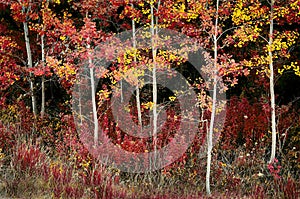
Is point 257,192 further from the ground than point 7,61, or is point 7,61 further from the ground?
point 7,61

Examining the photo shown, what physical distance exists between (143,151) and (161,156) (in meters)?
0.44

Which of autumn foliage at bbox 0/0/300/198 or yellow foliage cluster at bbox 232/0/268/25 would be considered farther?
yellow foliage cluster at bbox 232/0/268/25

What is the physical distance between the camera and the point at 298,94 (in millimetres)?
11656

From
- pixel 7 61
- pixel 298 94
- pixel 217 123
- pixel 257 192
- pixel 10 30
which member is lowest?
pixel 257 192

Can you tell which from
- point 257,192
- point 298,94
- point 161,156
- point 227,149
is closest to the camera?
point 257,192

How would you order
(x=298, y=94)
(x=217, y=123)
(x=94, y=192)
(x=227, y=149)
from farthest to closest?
1. (x=298, y=94)
2. (x=217, y=123)
3. (x=227, y=149)
4. (x=94, y=192)

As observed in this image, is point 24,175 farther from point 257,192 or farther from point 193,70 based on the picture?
point 193,70

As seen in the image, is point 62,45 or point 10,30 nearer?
point 62,45

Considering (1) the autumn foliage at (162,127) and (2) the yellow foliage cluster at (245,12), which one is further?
(2) the yellow foliage cluster at (245,12)

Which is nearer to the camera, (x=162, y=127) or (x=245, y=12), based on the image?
(x=245, y=12)

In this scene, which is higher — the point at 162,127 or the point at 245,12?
the point at 245,12

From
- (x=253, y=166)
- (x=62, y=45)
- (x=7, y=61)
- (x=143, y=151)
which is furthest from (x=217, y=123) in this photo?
(x=7, y=61)

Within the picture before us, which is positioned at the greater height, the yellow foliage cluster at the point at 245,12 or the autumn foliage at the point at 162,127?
the yellow foliage cluster at the point at 245,12

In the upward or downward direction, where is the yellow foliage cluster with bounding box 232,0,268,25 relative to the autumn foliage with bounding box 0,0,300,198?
upward
